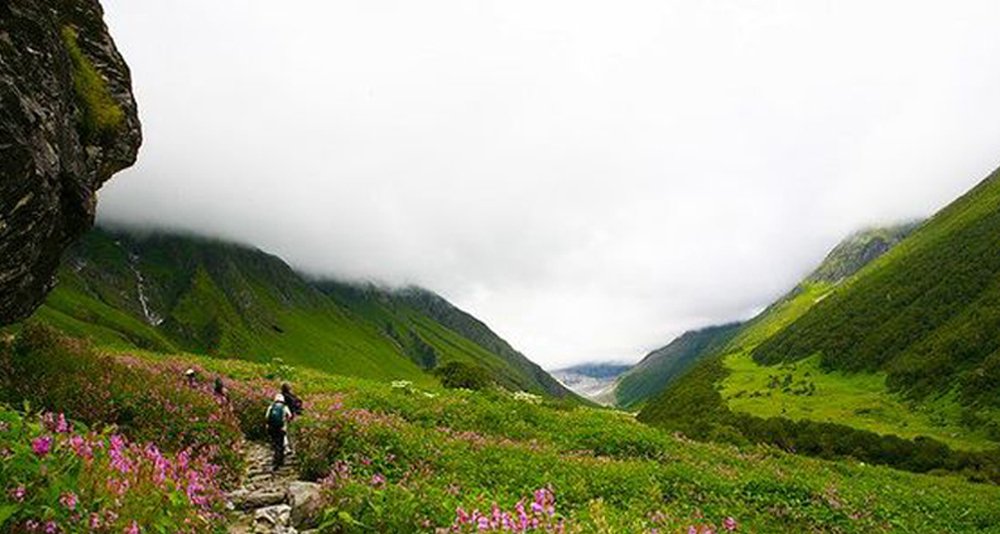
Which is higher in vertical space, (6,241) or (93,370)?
(6,241)

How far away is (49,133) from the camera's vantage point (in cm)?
1494

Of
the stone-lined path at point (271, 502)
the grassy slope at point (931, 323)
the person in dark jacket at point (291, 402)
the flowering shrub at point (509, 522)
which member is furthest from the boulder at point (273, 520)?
the grassy slope at point (931, 323)

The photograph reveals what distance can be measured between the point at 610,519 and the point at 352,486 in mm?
4852

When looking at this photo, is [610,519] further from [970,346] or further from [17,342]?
[970,346]

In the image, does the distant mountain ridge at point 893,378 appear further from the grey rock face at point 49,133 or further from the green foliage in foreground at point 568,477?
the grey rock face at point 49,133

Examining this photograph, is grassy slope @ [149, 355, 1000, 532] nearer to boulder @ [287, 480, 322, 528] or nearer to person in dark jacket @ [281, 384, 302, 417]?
boulder @ [287, 480, 322, 528]

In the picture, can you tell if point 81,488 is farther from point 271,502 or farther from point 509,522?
point 271,502

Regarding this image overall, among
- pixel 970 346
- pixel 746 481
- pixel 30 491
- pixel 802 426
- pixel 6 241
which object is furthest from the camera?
pixel 970 346

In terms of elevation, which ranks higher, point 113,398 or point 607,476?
point 113,398

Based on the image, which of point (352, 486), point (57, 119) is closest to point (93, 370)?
point (57, 119)

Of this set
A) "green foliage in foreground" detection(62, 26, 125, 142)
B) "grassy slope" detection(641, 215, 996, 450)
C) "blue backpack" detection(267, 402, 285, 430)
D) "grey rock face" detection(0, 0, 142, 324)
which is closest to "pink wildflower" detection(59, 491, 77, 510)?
"grey rock face" detection(0, 0, 142, 324)

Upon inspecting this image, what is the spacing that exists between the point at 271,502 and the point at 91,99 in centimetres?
1446

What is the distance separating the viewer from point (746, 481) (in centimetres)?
2166

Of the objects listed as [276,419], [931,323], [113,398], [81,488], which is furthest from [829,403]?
[81,488]
